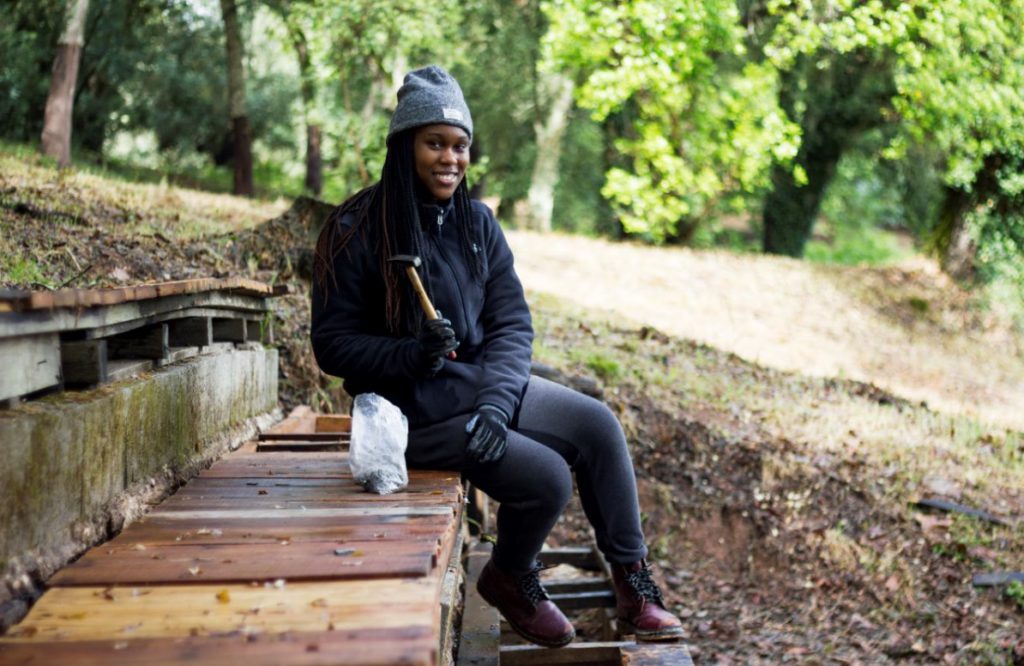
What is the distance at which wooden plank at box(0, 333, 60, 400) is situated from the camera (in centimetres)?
212

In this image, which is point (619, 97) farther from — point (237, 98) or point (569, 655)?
point (569, 655)

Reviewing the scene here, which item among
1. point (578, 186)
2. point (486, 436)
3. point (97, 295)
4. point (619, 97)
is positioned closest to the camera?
point (97, 295)

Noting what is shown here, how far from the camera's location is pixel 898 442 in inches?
285

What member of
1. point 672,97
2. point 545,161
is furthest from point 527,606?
point 545,161

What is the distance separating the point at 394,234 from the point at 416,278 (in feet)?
0.76

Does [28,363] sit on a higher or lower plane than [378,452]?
higher

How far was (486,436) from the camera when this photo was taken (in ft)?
10.1

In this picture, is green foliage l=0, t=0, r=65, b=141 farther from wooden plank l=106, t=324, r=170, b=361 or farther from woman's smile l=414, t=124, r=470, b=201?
woman's smile l=414, t=124, r=470, b=201

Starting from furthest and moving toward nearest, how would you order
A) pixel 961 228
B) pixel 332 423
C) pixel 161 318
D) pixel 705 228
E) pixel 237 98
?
pixel 705 228 < pixel 961 228 < pixel 237 98 < pixel 332 423 < pixel 161 318

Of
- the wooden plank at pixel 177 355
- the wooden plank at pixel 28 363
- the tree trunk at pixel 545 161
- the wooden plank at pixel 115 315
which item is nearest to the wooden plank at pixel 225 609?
the wooden plank at pixel 28 363

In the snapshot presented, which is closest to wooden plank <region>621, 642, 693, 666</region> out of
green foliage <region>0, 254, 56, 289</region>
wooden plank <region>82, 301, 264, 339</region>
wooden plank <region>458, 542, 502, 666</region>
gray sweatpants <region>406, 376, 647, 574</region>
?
gray sweatpants <region>406, 376, 647, 574</region>

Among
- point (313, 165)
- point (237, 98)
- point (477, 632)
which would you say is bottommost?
point (477, 632)

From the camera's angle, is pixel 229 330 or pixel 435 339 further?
pixel 229 330

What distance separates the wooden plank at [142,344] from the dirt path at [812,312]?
7797 millimetres
